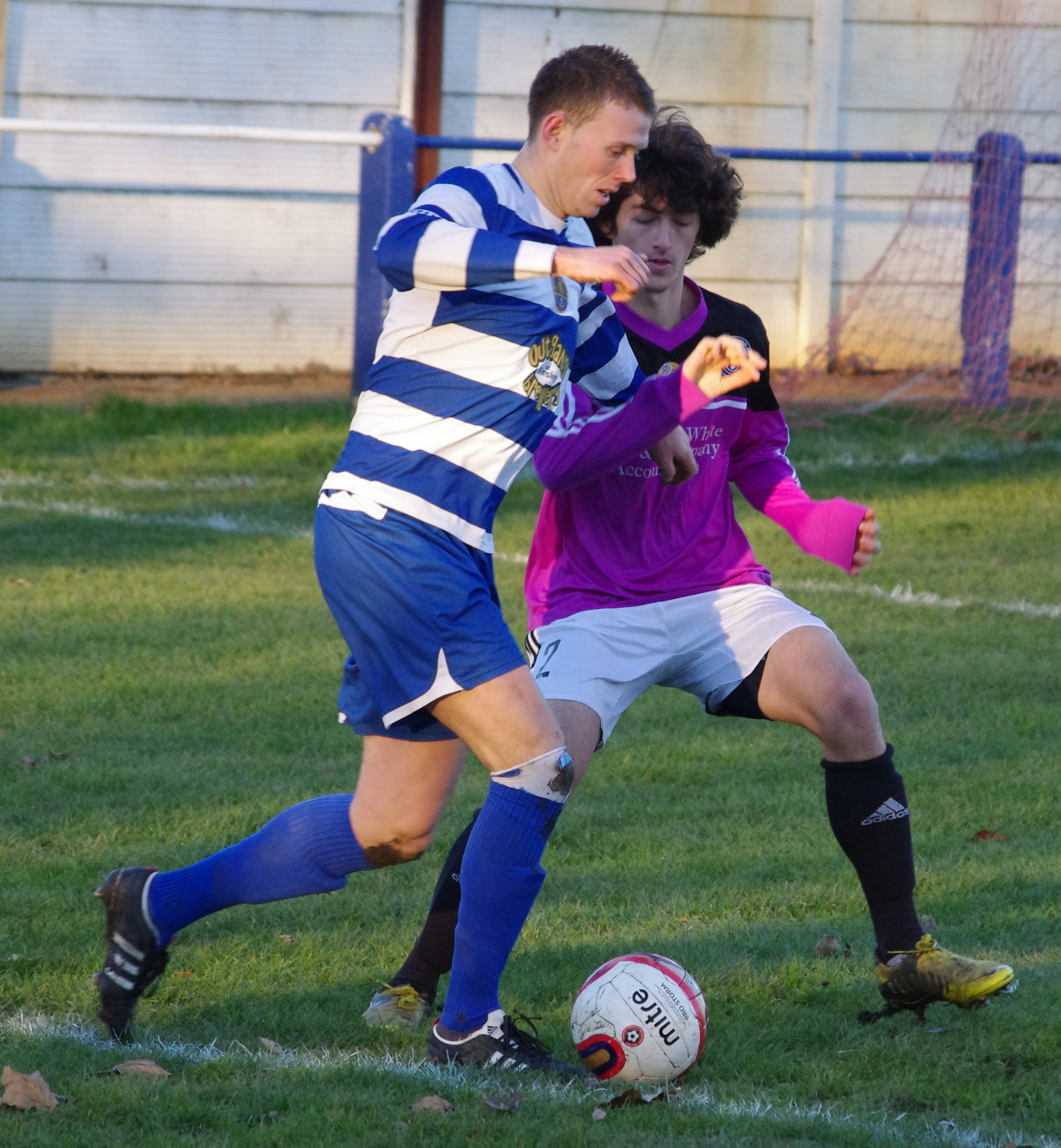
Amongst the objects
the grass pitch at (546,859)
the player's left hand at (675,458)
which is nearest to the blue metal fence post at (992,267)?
the grass pitch at (546,859)

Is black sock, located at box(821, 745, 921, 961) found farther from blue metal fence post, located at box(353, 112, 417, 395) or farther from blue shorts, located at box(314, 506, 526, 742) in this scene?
blue metal fence post, located at box(353, 112, 417, 395)

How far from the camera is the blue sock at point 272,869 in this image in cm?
324

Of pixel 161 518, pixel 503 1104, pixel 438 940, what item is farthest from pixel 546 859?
pixel 161 518

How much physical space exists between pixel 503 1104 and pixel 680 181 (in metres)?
1.97

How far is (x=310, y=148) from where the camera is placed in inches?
503

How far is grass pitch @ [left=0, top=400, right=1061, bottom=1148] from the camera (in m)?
2.95

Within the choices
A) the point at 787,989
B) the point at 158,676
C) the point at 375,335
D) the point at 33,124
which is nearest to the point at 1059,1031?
the point at 787,989

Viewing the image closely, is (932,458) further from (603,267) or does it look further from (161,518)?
(603,267)

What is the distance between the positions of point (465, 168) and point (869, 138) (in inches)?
433

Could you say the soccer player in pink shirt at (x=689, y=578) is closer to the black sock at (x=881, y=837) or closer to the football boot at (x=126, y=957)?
the black sock at (x=881, y=837)

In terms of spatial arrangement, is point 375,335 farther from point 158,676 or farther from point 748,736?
point 748,736

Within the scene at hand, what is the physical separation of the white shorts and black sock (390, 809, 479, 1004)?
417 mm

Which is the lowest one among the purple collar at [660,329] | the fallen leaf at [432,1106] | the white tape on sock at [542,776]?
the fallen leaf at [432,1106]

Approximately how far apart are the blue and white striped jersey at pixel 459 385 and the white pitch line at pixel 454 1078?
98 centimetres
